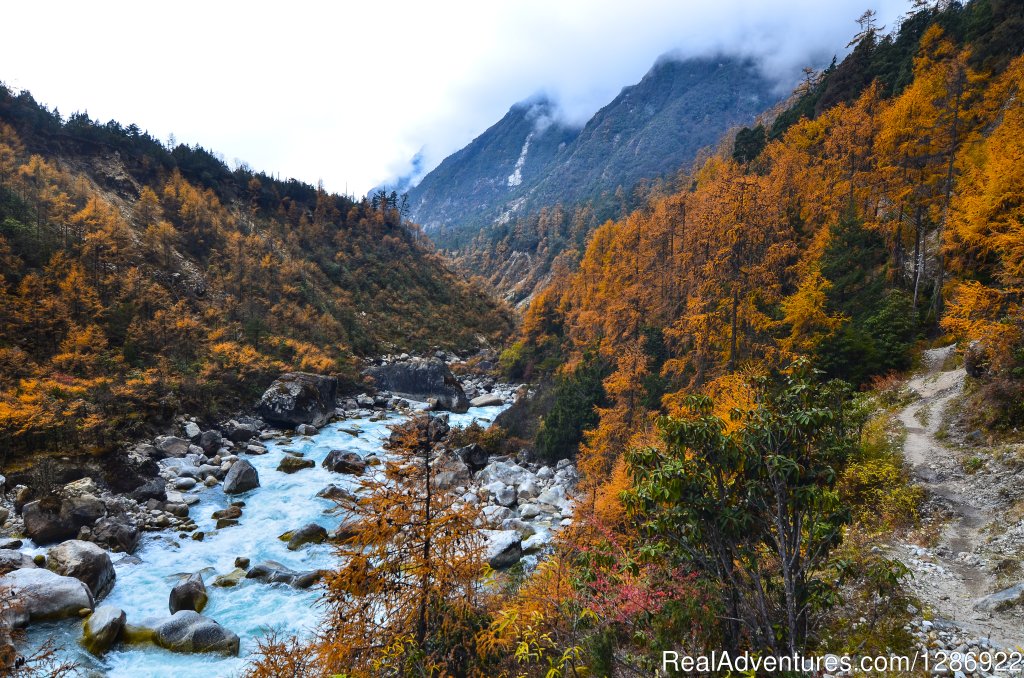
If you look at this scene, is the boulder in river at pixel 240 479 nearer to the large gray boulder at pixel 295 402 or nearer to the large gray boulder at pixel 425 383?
the large gray boulder at pixel 295 402

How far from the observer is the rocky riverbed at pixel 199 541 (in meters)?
11.5

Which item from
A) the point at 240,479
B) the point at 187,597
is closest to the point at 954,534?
the point at 187,597

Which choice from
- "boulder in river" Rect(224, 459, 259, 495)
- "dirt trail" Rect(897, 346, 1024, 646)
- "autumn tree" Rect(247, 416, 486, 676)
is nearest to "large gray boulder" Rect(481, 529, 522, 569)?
"autumn tree" Rect(247, 416, 486, 676)

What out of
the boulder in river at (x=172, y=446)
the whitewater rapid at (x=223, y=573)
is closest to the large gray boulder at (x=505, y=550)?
the whitewater rapid at (x=223, y=573)

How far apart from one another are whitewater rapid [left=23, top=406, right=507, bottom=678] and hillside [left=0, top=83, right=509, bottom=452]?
8.77 m

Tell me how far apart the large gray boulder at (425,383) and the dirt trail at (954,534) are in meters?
35.0

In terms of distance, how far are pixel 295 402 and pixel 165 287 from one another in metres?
24.1

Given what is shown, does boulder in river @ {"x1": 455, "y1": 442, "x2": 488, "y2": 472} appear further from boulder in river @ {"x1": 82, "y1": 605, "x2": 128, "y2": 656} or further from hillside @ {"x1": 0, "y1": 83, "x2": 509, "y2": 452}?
hillside @ {"x1": 0, "y1": 83, "x2": 509, "y2": 452}

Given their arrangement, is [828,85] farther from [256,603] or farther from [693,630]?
[256,603]

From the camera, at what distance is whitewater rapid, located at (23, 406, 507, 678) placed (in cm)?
1105

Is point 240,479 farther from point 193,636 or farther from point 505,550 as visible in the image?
point 505,550

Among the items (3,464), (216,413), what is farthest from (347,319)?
(3,464)

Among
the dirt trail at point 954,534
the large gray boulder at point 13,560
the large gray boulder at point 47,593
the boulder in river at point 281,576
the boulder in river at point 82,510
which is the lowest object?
the boulder in river at point 281,576

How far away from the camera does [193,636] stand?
11.6m
